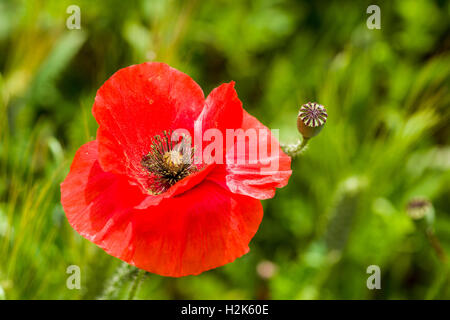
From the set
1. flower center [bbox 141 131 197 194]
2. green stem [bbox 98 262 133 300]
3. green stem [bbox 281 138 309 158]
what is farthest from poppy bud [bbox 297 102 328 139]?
green stem [bbox 98 262 133 300]

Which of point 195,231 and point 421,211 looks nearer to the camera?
point 195,231

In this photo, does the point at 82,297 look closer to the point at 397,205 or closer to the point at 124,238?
the point at 124,238

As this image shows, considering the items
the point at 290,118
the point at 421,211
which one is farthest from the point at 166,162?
the point at 290,118

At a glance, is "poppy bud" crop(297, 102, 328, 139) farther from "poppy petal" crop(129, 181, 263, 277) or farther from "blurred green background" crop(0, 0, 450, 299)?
"blurred green background" crop(0, 0, 450, 299)

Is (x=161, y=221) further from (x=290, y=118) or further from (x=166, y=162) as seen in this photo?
(x=290, y=118)

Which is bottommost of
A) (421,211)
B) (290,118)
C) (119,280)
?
(119,280)

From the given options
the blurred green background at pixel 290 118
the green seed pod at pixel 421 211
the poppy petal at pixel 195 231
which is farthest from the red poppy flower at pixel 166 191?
the green seed pod at pixel 421 211

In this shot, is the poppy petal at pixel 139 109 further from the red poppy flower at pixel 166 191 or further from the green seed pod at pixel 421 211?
the green seed pod at pixel 421 211
